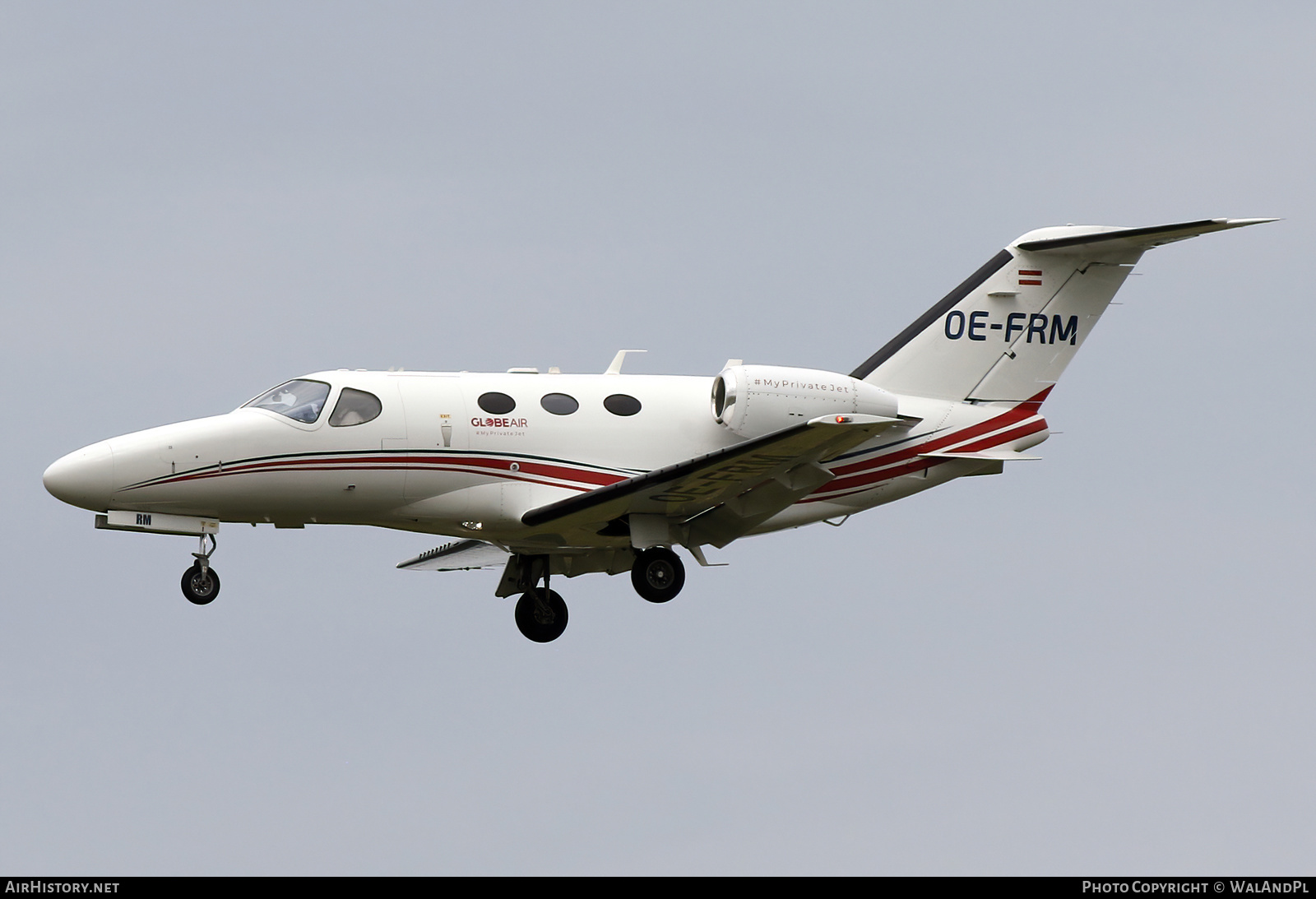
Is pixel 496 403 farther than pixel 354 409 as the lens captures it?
Yes

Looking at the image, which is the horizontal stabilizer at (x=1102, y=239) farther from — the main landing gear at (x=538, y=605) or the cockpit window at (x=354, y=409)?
the cockpit window at (x=354, y=409)

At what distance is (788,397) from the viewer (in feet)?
78.7

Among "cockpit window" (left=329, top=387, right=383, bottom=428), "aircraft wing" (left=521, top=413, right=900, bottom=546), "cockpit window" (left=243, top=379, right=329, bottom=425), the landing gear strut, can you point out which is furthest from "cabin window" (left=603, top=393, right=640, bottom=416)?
the landing gear strut

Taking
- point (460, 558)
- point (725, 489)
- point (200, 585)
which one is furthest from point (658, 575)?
point (200, 585)

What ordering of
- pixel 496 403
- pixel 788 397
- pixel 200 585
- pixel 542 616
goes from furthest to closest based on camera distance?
1. pixel 542 616
2. pixel 496 403
3. pixel 788 397
4. pixel 200 585

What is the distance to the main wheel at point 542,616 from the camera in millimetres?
27000

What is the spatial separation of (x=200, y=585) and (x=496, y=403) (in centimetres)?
474

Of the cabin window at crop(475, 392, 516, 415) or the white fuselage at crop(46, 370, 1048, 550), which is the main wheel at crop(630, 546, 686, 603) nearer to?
the white fuselage at crop(46, 370, 1048, 550)

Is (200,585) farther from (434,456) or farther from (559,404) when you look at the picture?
(559,404)

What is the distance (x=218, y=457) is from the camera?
2355 centimetres

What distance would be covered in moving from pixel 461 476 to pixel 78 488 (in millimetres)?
5114

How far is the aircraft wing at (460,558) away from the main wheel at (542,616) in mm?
791

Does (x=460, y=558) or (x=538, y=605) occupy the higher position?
(x=460, y=558)

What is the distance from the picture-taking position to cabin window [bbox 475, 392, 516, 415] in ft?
79.9
